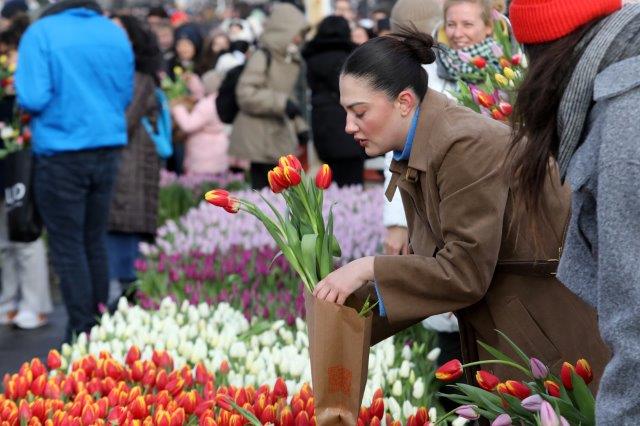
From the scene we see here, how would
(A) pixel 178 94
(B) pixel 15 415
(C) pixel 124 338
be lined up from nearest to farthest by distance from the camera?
(B) pixel 15 415 → (C) pixel 124 338 → (A) pixel 178 94

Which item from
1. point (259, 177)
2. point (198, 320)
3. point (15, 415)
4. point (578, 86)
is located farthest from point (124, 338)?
point (259, 177)

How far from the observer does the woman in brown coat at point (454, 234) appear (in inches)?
108

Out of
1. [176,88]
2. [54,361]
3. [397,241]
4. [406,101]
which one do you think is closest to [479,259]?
[406,101]

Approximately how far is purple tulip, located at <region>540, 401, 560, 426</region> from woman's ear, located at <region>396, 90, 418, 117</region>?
3.18ft

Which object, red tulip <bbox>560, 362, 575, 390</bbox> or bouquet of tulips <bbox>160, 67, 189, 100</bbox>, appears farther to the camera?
bouquet of tulips <bbox>160, 67, 189, 100</bbox>

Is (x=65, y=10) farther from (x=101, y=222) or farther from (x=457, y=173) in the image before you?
(x=457, y=173)

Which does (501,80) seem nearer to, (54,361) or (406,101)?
(406,101)

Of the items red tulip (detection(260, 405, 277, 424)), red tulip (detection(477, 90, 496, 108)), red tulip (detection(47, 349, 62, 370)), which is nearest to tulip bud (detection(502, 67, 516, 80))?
red tulip (detection(477, 90, 496, 108))

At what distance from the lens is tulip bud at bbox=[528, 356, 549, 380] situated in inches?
95.0

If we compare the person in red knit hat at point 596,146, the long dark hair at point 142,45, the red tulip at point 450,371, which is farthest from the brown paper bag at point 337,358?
the long dark hair at point 142,45

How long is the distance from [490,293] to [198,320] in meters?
2.37

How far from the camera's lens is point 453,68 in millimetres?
4422

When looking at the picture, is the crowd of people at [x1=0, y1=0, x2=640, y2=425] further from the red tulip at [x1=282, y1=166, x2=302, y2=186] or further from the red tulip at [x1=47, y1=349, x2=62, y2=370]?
the red tulip at [x1=47, y1=349, x2=62, y2=370]

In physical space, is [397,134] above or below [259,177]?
above
